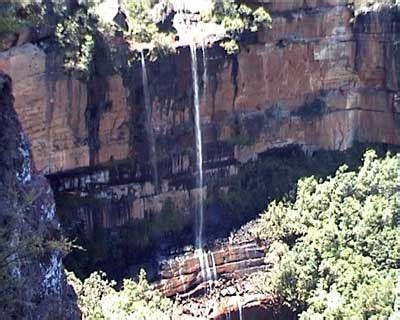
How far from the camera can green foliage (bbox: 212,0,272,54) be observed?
1906cm

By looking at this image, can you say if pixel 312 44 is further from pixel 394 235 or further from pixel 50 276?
pixel 50 276

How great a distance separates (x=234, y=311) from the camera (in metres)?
16.9

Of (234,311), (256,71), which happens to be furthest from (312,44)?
(234,311)

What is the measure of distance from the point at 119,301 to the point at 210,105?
22.0 feet

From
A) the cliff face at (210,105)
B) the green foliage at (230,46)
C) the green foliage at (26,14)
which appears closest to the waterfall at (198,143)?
the cliff face at (210,105)

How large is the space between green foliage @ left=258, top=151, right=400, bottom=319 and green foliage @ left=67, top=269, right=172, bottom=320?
2.73 metres

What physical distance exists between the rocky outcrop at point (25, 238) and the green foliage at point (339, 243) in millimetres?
7507

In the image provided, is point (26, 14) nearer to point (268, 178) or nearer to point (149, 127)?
point (149, 127)

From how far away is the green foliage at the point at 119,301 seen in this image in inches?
492

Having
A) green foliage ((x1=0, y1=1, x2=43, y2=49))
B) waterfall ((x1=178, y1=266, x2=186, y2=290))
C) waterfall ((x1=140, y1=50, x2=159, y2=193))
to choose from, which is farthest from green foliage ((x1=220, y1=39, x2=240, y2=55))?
waterfall ((x1=178, y1=266, x2=186, y2=290))

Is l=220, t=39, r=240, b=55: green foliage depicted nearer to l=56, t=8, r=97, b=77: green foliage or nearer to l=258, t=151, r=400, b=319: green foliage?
l=56, t=8, r=97, b=77: green foliage

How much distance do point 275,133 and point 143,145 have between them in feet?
12.2

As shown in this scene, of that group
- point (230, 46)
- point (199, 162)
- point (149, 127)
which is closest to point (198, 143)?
point (199, 162)

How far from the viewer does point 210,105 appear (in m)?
19.1
